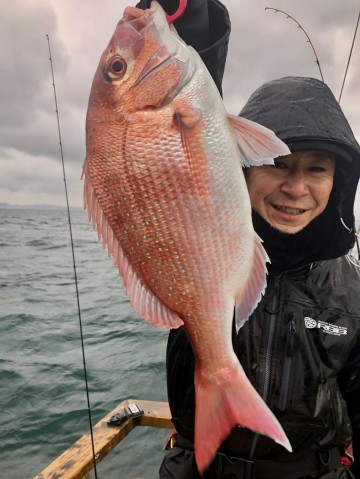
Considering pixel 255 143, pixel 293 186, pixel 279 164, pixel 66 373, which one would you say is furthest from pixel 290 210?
pixel 66 373

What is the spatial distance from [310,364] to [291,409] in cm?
24

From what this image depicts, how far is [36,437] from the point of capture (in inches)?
223

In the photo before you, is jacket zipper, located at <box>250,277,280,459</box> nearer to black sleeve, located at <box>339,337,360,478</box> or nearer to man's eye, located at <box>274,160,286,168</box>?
black sleeve, located at <box>339,337,360,478</box>

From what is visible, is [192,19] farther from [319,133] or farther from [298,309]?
[298,309]

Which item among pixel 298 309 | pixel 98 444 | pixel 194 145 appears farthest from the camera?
pixel 98 444

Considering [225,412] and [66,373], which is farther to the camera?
[66,373]

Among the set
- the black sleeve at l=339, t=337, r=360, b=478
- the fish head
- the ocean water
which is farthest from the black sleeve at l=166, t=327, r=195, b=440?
the ocean water

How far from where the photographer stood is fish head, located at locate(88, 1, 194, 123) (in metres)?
1.23

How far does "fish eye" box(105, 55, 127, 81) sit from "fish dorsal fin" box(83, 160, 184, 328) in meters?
0.28

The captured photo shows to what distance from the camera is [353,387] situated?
223 centimetres

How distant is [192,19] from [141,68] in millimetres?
631

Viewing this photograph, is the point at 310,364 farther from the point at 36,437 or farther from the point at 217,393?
the point at 36,437

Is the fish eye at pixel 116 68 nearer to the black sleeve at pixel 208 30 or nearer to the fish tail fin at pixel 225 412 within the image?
the black sleeve at pixel 208 30

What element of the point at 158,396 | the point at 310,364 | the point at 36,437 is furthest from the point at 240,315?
the point at 158,396
